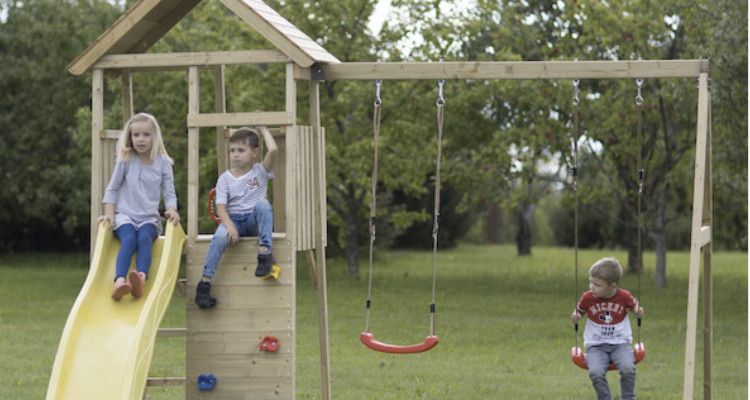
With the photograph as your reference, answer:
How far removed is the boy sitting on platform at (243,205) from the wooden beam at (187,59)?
521mm

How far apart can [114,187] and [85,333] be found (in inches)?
42.4

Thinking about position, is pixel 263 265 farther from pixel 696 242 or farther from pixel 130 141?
pixel 696 242

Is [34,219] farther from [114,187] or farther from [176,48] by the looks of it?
[114,187]

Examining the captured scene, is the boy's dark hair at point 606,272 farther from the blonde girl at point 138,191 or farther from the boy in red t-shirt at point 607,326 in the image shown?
the blonde girl at point 138,191

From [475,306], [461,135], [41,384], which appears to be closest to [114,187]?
[41,384]

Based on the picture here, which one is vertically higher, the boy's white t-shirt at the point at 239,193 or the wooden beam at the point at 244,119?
the wooden beam at the point at 244,119

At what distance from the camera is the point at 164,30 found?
9.91m

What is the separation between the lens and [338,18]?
77.7 feet

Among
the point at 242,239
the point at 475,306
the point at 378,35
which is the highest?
the point at 378,35

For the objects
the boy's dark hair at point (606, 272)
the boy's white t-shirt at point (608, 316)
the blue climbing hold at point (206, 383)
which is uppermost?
the boy's dark hair at point (606, 272)

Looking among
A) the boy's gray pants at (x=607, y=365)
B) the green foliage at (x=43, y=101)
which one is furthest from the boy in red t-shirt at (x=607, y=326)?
the green foliage at (x=43, y=101)

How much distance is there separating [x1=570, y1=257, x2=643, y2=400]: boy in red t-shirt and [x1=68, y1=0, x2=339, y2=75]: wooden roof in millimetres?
2404

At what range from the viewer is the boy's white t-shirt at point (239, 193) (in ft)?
30.7

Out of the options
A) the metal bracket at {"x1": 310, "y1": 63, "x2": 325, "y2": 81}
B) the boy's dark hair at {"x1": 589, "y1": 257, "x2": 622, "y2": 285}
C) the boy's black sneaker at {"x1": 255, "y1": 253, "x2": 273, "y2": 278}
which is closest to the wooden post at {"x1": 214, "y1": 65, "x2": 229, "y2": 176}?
the metal bracket at {"x1": 310, "y1": 63, "x2": 325, "y2": 81}
